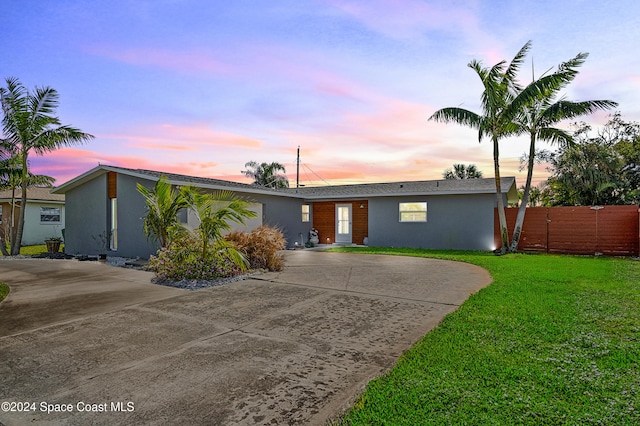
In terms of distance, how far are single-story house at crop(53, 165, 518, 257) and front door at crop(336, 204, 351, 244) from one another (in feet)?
0.18

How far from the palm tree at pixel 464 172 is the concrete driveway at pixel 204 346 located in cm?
2427

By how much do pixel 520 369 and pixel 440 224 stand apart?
14.0m

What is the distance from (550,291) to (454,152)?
1640 centimetres

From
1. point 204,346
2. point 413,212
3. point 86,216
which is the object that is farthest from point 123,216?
point 413,212

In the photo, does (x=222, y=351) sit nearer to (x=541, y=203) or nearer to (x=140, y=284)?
(x=140, y=284)

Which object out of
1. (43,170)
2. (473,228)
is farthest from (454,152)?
(43,170)

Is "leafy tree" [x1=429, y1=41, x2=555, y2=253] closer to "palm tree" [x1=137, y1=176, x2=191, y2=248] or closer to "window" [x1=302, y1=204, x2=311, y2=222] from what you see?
"window" [x1=302, y1=204, x2=311, y2=222]

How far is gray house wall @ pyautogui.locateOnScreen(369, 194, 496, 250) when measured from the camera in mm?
15703

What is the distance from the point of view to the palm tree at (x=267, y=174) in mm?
29611

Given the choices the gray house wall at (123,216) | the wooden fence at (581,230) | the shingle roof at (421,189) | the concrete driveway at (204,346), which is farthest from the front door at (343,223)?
the concrete driveway at (204,346)

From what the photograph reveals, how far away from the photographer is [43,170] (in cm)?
1925

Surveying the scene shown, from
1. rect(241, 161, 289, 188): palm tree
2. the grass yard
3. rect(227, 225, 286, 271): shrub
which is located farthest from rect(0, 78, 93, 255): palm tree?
the grass yard

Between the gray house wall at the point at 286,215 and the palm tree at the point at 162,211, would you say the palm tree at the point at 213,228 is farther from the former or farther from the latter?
the gray house wall at the point at 286,215

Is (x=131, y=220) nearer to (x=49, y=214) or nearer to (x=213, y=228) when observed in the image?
(x=213, y=228)
